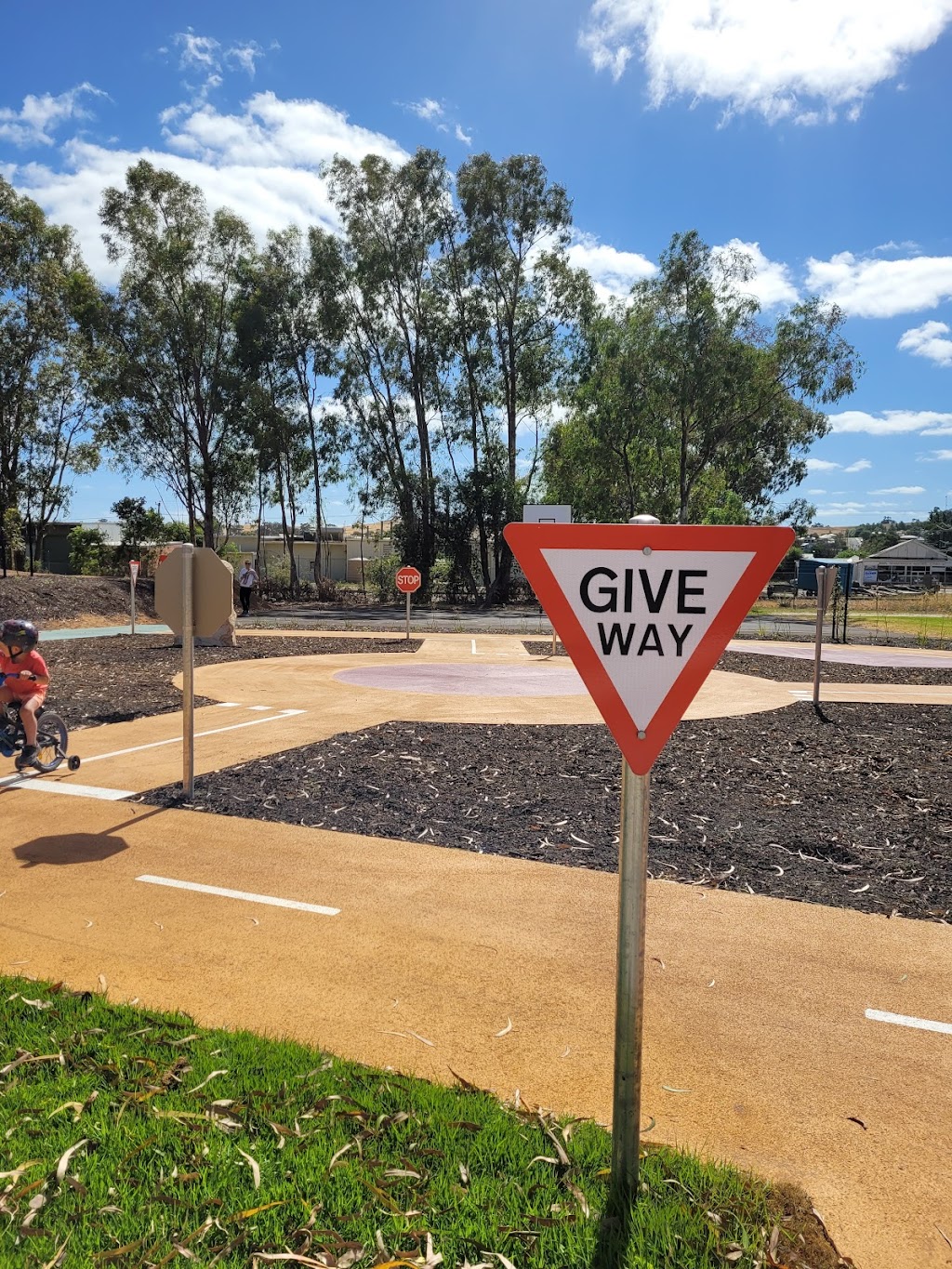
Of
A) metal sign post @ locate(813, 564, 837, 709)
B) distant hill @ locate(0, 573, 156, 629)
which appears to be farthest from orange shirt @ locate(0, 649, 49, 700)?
distant hill @ locate(0, 573, 156, 629)

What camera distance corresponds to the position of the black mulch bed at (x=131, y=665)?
10.9 m

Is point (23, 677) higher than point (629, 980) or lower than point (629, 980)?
higher

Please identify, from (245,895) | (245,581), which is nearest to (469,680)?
(245,895)

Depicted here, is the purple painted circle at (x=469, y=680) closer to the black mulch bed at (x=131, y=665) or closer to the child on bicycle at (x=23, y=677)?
the black mulch bed at (x=131, y=665)

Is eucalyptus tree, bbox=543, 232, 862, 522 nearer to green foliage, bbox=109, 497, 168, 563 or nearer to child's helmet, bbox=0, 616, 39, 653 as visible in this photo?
green foliage, bbox=109, 497, 168, 563

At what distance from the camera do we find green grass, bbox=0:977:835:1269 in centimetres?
218

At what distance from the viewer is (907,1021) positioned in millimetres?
3504

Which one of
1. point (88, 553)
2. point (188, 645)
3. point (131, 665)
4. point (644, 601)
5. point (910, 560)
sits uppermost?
point (910, 560)

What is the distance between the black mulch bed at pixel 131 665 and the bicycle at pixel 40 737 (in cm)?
243

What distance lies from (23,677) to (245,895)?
3.63 metres

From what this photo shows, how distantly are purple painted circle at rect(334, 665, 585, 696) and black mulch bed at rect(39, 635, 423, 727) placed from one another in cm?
280

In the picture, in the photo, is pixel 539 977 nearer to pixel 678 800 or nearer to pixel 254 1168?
pixel 254 1168

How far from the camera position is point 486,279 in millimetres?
41250

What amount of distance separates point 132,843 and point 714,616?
4745 millimetres
